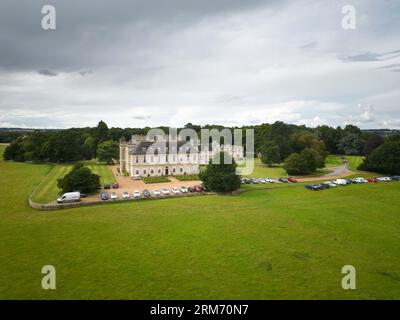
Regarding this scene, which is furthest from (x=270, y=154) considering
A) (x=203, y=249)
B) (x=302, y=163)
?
(x=203, y=249)

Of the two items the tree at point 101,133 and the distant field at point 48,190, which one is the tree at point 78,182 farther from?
the tree at point 101,133

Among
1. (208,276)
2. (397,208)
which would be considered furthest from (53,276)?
(397,208)

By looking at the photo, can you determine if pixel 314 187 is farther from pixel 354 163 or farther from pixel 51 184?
pixel 51 184

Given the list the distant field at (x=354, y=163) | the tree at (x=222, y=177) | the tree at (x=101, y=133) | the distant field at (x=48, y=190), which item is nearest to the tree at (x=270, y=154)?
the distant field at (x=354, y=163)

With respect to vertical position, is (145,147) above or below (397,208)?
above
